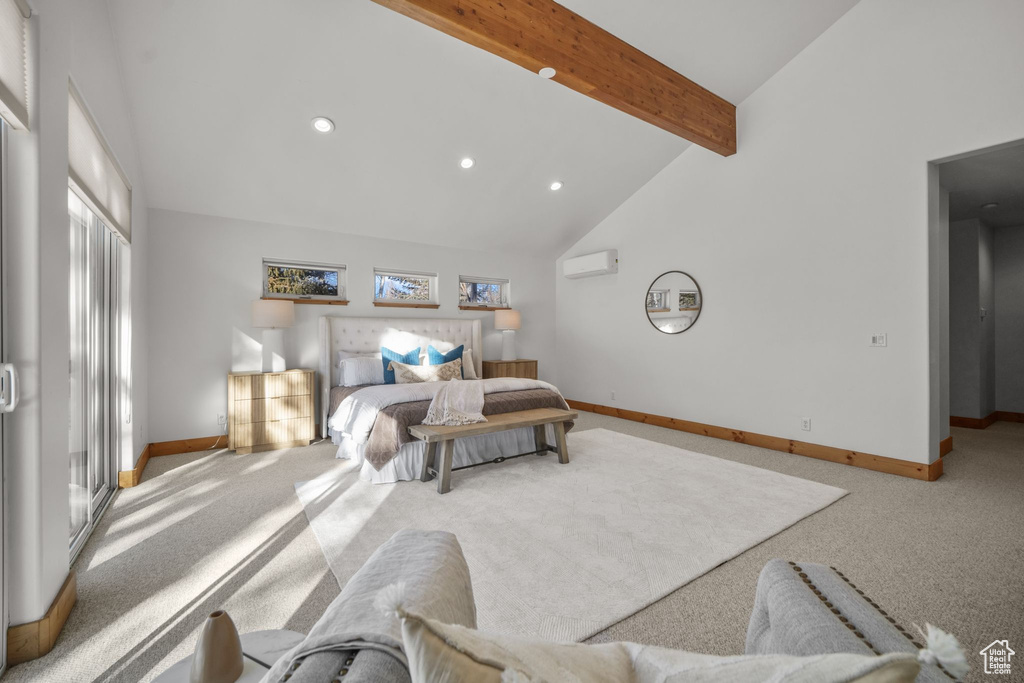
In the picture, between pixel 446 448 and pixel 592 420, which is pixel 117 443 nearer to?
pixel 446 448

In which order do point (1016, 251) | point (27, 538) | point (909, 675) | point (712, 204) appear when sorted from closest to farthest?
point (909, 675)
point (27, 538)
point (712, 204)
point (1016, 251)

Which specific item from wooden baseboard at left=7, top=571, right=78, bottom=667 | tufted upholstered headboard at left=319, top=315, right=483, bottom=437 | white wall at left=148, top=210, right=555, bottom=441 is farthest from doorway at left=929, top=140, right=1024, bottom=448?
wooden baseboard at left=7, top=571, right=78, bottom=667

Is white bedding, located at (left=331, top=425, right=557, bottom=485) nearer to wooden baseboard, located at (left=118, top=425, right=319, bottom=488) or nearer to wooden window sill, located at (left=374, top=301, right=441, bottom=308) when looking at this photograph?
wooden baseboard, located at (left=118, top=425, right=319, bottom=488)

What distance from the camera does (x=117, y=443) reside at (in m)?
3.30

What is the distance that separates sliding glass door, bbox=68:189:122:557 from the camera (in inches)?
95.2

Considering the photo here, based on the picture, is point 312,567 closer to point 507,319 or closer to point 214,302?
point 214,302

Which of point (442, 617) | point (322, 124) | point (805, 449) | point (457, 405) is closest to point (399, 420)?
point (457, 405)

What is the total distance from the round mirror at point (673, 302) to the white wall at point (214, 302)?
3232 millimetres

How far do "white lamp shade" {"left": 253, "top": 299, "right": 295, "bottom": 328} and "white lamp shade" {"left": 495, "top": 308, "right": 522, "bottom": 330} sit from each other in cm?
265

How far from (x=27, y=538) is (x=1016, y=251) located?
9.18m

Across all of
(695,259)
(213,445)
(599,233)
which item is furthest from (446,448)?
(599,233)

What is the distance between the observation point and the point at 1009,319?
5.70 meters

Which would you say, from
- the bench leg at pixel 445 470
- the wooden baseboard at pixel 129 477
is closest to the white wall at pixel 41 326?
the wooden baseboard at pixel 129 477

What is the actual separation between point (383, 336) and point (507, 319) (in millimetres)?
1697
